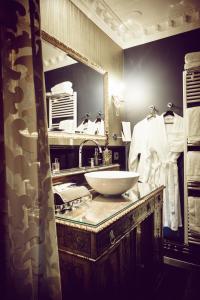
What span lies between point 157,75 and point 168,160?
1.10 meters

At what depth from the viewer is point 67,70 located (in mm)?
2025

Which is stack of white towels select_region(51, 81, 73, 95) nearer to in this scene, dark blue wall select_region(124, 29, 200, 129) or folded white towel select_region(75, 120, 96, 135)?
folded white towel select_region(75, 120, 96, 135)

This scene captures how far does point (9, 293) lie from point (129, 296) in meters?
0.85

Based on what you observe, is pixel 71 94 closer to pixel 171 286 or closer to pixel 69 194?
pixel 69 194

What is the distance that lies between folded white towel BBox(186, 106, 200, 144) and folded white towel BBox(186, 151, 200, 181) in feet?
0.47

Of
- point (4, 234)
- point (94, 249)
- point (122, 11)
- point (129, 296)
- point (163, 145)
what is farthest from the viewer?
point (163, 145)

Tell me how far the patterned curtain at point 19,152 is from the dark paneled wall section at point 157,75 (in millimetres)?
2134

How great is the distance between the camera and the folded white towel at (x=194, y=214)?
230 centimetres

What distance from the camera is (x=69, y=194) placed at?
4.53 ft

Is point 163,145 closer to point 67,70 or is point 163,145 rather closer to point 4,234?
point 67,70

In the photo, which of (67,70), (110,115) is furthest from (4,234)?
(110,115)

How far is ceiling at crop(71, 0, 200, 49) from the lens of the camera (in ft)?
7.26

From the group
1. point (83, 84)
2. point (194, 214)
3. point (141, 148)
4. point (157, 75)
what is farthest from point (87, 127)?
point (194, 214)

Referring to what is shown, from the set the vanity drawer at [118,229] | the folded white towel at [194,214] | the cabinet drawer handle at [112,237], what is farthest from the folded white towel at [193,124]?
the cabinet drawer handle at [112,237]
